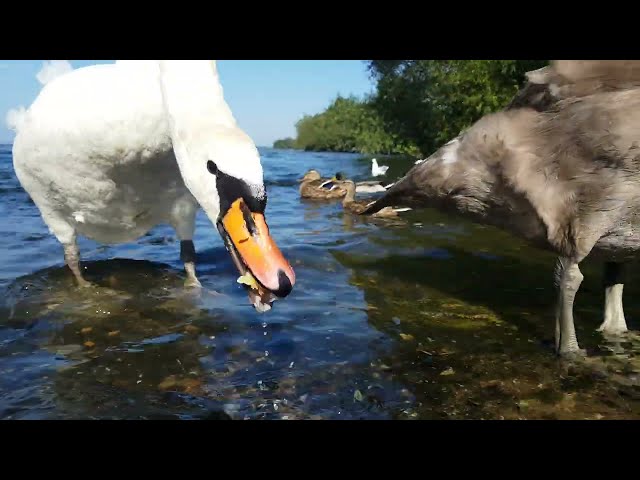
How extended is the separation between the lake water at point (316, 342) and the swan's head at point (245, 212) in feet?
2.23

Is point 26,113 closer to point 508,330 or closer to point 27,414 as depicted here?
point 27,414

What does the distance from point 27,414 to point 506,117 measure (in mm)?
3579

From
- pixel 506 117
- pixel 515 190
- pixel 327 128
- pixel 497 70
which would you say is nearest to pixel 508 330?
pixel 515 190

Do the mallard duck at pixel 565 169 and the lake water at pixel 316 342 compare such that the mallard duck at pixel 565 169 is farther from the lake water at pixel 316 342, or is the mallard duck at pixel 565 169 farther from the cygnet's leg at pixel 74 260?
the cygnet's leg at pixel 74 260

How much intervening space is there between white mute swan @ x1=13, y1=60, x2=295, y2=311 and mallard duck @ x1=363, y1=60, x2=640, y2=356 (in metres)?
1.74

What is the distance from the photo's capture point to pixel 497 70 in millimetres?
23062

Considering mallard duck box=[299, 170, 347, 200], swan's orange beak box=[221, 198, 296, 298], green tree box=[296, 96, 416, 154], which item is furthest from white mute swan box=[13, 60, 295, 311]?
green tree box=[296, 96, 416, 154]

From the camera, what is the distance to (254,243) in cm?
346

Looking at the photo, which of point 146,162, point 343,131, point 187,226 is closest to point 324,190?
point 187,226

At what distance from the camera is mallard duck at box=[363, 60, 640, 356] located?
11.9ft

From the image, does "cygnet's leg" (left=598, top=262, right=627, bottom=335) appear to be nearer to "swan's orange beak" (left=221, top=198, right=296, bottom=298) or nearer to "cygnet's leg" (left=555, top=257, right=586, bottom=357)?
"cygnet's leg" (left=555, top=257, right=586, bottom=357)

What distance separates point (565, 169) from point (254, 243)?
2.06 metres

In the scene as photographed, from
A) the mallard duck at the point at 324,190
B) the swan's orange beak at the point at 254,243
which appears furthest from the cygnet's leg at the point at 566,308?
the mallard duck at the point at 324,190

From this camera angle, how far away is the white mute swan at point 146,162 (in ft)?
11.3
